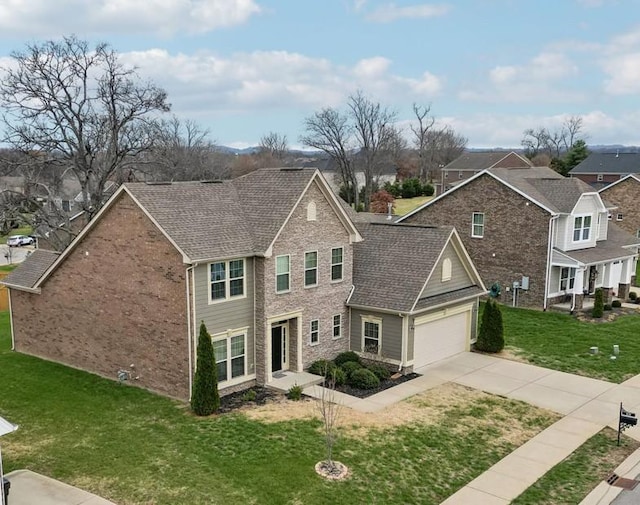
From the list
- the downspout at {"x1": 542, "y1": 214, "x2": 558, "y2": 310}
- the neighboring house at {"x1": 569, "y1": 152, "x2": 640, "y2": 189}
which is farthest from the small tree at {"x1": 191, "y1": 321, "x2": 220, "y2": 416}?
the neighboring house at {"x1": 569, "y1": 152, "x2": 640, "y2": 189}

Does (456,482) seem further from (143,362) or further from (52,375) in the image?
(52,375)

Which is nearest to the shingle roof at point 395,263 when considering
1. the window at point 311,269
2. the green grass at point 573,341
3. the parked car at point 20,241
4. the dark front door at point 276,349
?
the window at point 311,269

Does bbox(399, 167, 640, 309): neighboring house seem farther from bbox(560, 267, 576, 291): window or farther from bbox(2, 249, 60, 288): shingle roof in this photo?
bbox(2, 249, 60, 288): shingle roof

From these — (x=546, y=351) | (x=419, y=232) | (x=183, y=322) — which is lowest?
(x=546, y=351)

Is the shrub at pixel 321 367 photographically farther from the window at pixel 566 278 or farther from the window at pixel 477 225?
the window at pixel 566 278

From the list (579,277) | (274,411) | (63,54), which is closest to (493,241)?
(579,277)

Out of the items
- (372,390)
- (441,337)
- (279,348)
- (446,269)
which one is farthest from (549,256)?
(279,348)
